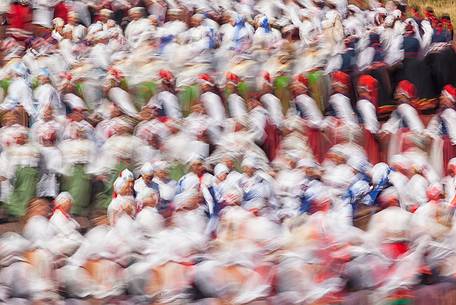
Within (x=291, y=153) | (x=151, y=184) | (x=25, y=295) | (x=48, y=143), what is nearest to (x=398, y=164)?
(x=291, y=153)

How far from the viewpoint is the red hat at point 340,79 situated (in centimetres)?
2448

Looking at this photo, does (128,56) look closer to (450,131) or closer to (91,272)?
Result: (450,131)

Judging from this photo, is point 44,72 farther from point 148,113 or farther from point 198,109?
point 198,109

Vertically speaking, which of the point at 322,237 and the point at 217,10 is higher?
the point at 322,237

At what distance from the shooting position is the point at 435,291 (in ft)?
60.3

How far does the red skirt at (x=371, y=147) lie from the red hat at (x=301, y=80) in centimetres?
141

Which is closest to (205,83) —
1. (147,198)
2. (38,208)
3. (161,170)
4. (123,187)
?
(161,170)

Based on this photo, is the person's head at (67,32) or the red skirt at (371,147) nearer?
the red skirt at (371,147)

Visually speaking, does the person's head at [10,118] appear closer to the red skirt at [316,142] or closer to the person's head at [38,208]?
the person's head at [38,208]

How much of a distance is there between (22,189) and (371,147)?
5.25 meters

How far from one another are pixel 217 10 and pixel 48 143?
685 cm

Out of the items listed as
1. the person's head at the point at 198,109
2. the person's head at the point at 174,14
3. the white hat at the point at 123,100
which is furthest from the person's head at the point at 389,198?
the person's head at the point at 174,14

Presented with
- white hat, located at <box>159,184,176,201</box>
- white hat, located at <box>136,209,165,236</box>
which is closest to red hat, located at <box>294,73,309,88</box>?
white hat, located at <box>159,184,176,201</box>

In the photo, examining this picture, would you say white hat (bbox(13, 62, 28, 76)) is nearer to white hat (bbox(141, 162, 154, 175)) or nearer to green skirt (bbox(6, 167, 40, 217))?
green skirt (bbox(6, 167, 40, 217))
